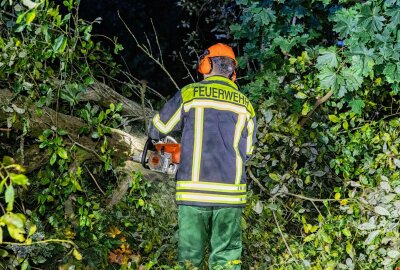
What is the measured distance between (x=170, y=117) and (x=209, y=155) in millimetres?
357

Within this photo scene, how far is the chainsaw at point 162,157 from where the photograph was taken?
370 centimetres

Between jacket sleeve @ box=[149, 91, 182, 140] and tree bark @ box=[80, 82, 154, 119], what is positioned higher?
tree bark @ box=[80, 82, 154, 119]

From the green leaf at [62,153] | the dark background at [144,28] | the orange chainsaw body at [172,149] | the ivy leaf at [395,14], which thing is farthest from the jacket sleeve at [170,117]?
the dark background at [144,28]

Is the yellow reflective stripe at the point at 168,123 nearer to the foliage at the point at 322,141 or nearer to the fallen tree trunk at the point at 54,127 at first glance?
the fallen tree trunk at the point at 54,127

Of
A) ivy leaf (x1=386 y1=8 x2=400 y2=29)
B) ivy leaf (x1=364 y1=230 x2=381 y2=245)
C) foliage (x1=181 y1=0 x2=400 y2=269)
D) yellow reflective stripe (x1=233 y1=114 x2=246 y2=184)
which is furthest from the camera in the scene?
foliage (x1=181 y1=0 x2=400 y2=269)

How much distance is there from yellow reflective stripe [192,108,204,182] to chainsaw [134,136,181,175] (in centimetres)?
18

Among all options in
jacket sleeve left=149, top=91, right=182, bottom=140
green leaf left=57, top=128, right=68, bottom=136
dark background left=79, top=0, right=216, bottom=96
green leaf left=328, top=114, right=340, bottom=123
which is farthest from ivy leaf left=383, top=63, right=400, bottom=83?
dark background left=79, top=0, right=216, bottom=96

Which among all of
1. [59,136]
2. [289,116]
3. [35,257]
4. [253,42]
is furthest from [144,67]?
[35,257]

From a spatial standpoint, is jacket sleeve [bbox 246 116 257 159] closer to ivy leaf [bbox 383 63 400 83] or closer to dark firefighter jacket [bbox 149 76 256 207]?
dark firefighter jacket [bbox 149 76 256 207]

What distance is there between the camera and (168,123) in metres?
3.59

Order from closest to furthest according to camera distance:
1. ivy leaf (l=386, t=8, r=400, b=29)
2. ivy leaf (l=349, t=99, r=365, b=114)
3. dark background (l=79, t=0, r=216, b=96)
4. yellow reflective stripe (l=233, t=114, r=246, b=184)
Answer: yellow reflective stripe (l=233, t=114, r=246, b=184)
ivy leaf (l=386, t=8, r=400, b=29)
ivy leaf (l=349, t=99, r=365, b=114)
dark background (l=79, t=0, r=216, b=96)

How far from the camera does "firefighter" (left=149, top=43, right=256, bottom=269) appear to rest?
11.6ft

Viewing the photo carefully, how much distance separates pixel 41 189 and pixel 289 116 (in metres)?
2.18

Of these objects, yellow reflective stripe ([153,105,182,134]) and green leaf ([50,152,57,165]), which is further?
green leaf ([50,152,57,165])
